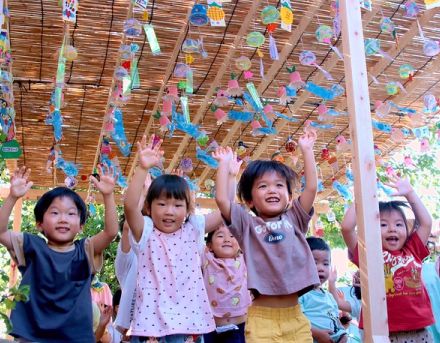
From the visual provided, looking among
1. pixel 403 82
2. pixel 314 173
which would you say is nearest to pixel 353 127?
pixel 314 173

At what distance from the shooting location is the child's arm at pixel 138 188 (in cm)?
274

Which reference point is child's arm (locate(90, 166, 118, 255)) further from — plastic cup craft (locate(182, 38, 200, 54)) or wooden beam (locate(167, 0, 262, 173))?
wooden beam (locate(167, 0, 262, 173))

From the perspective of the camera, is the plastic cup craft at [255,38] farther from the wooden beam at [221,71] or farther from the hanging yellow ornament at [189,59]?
the hanging yellow ornament at [189,59]

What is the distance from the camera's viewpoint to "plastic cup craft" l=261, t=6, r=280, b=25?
4.09 m

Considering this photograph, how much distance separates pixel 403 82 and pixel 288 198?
312 centimetres

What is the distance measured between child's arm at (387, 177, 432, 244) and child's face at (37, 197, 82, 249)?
4.81ft

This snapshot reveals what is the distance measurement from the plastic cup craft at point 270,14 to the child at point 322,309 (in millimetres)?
1462

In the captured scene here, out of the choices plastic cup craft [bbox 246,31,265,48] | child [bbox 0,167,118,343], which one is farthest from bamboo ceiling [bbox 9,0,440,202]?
child [bbox 0,167,118,343]

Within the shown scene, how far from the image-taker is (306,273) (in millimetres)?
2641

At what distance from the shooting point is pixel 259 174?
9.20ft

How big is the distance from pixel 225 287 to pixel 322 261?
2.00 ft

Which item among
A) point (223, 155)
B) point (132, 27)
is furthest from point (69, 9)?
point (223, 155)

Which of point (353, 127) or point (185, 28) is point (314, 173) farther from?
point (185, 28)

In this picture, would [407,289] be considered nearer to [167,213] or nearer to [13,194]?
[167,213]
